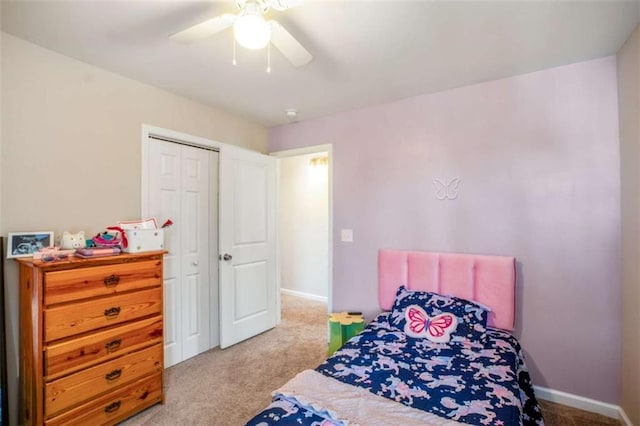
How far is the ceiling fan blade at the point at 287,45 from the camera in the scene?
1441 mm

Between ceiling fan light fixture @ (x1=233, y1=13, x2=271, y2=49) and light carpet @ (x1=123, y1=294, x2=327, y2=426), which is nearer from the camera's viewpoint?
ceiling fan light fixture @ (x1=233, y1=13, x2=271, y2=49)

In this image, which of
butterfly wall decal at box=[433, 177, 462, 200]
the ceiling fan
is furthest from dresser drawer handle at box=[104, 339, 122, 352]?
butterfly wall decal at box=[433, 177, 462, 200]

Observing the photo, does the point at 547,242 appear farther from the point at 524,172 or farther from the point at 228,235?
the point at 228,235

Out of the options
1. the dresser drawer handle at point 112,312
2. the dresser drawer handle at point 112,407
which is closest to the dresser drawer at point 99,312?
the dresser drawer handle at point 112,312

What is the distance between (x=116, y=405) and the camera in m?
1.96

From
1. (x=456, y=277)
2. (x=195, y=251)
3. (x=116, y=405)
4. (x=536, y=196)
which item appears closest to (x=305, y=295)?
(x=195, y=251)

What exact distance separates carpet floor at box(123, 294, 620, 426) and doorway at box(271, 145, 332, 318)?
138 centimetres

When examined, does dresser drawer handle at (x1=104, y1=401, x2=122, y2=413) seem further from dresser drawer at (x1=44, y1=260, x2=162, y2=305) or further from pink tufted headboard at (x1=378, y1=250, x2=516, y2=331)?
pink tufted headboard at (x1=378, y1=250, x2=516, y2=331)

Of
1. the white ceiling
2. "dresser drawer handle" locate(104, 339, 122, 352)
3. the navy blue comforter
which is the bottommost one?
the navy blue comforter

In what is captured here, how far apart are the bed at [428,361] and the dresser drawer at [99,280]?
127cm

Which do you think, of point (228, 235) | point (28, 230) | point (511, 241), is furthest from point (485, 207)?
point (28, 230)

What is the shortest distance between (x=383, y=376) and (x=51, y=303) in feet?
6.03

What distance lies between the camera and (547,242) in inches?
90.7

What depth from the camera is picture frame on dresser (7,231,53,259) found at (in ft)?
6.05
